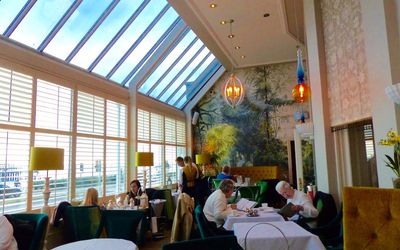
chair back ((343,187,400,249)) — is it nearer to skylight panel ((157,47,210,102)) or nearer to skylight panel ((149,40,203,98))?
skylight panel ((149,40,203,98))

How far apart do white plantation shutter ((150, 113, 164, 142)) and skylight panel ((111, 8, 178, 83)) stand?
2.07m

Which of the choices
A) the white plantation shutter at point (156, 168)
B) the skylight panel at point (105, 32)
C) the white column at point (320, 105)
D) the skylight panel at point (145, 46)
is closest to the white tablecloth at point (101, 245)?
the white column at point (320, 105)

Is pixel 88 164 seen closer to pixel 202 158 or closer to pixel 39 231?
pixel 39 231

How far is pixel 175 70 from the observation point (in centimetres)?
1017

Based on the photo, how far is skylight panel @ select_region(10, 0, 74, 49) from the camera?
16.3 feet

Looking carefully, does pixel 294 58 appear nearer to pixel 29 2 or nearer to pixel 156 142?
pixel 156 142

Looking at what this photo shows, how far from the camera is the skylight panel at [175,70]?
977 cm

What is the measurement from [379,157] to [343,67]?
63.1 inches

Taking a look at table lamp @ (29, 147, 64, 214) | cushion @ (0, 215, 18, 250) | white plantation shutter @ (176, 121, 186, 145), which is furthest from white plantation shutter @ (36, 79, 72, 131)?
white plantation shutter @ (176, 121, 186, 145)

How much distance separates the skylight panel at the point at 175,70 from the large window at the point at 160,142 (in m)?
0.82

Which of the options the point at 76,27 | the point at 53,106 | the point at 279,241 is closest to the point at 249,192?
the point at 279,241

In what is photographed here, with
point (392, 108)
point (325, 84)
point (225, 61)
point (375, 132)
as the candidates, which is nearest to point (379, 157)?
point (375, 132)

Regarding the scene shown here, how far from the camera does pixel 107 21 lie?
632cm

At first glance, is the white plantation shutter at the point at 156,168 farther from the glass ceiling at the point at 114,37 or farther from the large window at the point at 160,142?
the glass ceiling at the point at 114,37
